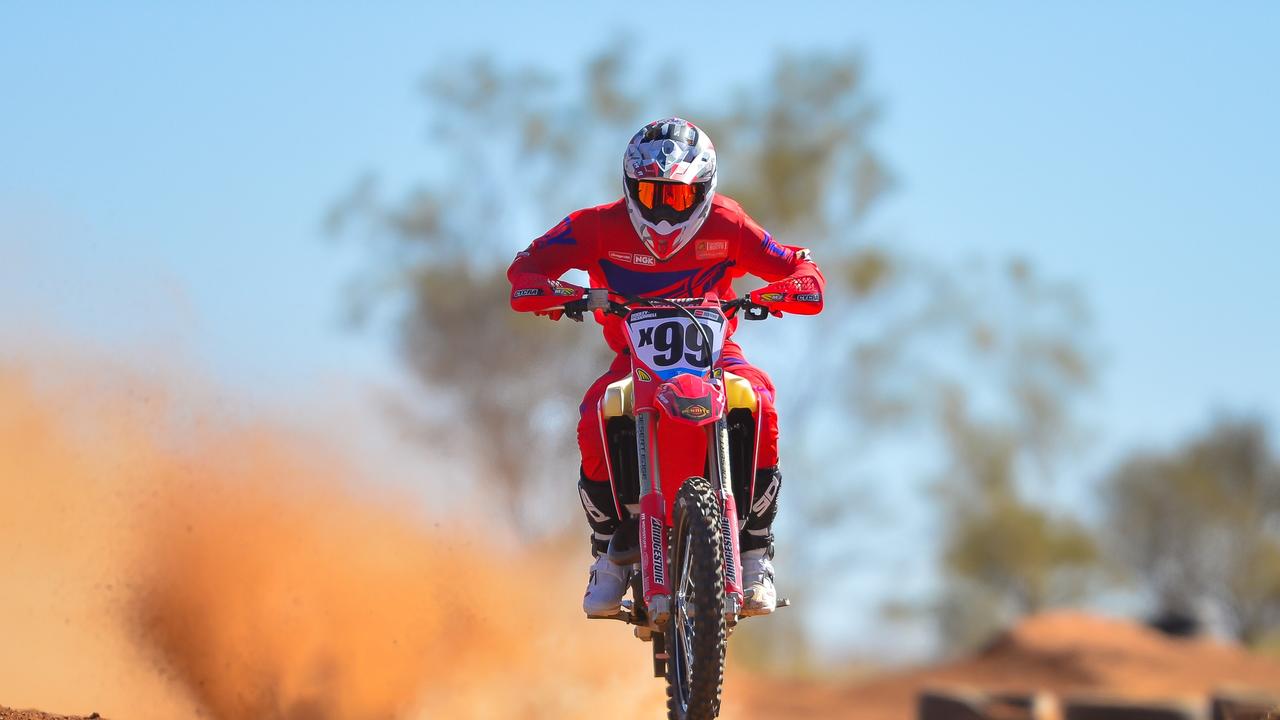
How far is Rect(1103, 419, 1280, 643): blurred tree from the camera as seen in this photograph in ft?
124

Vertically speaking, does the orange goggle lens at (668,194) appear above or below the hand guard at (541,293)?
above

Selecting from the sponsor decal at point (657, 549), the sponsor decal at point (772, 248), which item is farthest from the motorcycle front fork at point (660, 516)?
the sponsor decal at point (772, 248)

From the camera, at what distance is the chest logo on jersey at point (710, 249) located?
890cm

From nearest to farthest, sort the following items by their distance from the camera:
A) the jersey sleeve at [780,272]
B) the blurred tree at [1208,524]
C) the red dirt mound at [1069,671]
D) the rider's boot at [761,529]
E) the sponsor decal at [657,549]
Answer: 1. the sponsor decal at [657,549]
2. the rider's boot at [761,529]
3. the jersey sleeve at [780,272]
4. the red dirt mound at [1069,671]
5. the blurred tree at [1208,524]

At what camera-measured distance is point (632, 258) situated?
8922mm

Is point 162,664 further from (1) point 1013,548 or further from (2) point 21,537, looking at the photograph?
(1) point 1013,548

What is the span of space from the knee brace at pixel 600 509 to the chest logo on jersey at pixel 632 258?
125 centimetres

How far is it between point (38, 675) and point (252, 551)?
1871mm

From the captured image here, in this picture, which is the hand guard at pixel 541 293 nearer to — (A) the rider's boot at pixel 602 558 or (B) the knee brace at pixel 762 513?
(A) the rider's boot at pixel 602 558

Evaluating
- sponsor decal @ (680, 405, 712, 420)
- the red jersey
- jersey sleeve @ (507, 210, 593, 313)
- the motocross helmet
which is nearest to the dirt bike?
sponsor decal @ (680, 405, 712, 420)

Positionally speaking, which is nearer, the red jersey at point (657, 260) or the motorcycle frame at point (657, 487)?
the motorcycle frame at point (657, 487)

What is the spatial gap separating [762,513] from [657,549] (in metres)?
0.87

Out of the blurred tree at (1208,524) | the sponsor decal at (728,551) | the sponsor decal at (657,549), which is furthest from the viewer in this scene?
the blurred tree at (1208,524)

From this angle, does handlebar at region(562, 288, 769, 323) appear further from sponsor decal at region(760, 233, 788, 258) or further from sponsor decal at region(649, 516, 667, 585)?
sponsor decal at region(649, 516, 667, 585)
